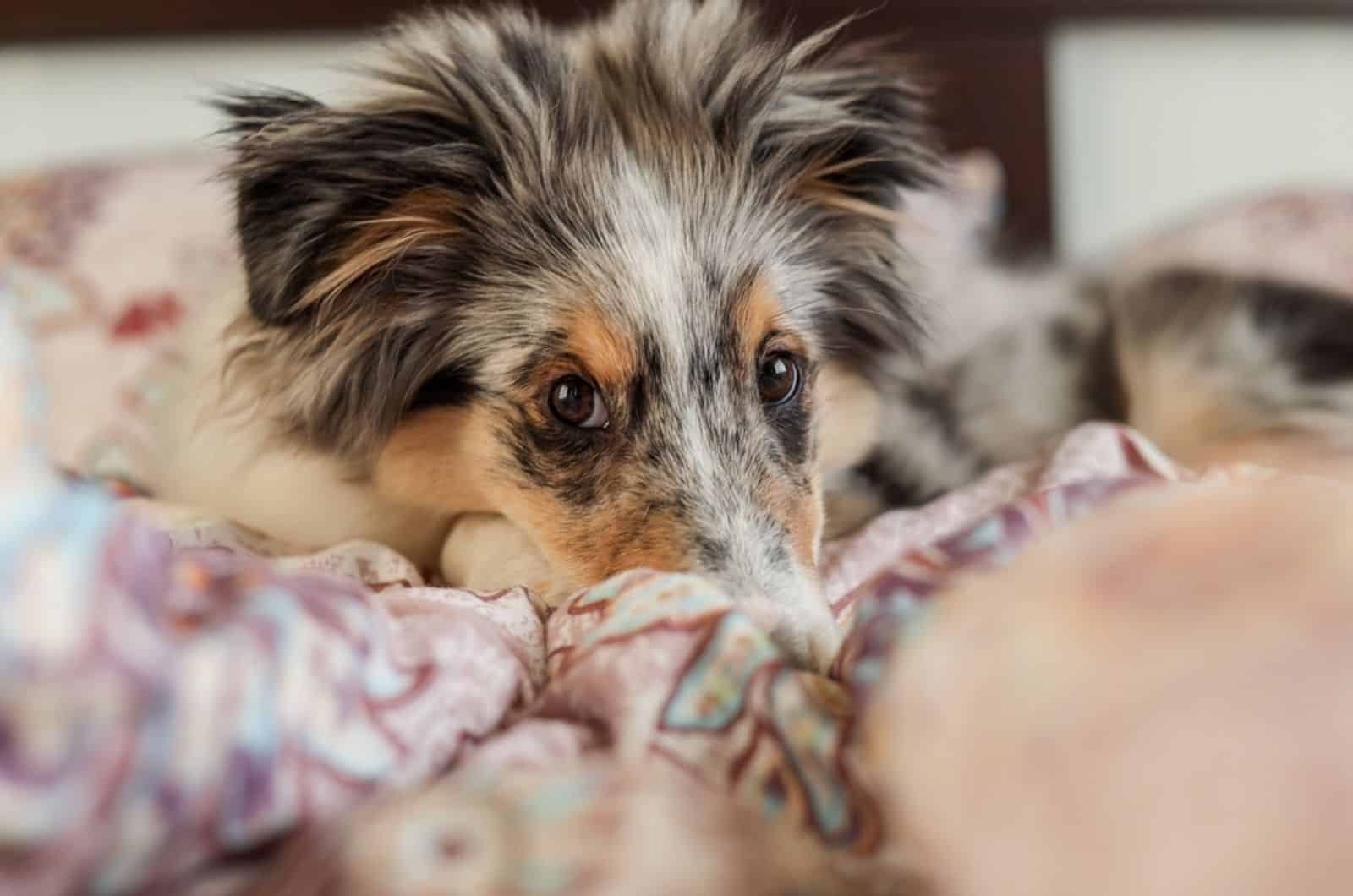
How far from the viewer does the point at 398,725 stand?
927 mm

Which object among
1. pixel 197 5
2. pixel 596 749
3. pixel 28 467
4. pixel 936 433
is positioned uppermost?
pixel 197 5

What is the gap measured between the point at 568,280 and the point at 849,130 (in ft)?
1.69

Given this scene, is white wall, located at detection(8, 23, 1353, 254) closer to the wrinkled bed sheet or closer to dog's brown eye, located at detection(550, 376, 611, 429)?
dog's brown eye, located at detection(550, 376, 611, 429)

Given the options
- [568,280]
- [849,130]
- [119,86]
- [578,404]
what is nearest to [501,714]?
[578,404]

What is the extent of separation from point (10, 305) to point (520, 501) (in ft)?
2.39

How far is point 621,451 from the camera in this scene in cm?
150

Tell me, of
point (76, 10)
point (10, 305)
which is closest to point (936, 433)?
point (10, 305)

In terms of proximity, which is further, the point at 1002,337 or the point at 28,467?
the point at 1002,337

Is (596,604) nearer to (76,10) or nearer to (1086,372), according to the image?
(1086,372)

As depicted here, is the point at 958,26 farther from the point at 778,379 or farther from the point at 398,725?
the point at 398,725

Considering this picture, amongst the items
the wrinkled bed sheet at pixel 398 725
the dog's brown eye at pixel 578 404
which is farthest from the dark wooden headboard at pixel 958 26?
the wrinkled bed sheet at pixel 398 725

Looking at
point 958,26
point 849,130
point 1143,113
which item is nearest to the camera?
point 849,130

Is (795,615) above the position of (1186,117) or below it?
below

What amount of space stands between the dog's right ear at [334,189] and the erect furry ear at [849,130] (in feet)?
1.53
